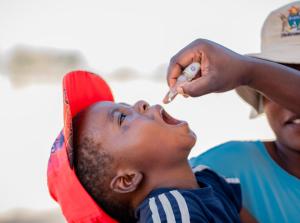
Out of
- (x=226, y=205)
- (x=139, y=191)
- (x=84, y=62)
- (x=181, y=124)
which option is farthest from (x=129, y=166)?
(x=84, y=62)

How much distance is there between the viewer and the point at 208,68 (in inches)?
43.4

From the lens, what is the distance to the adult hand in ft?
3.57

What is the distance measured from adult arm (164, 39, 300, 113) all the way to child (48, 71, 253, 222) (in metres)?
0.19

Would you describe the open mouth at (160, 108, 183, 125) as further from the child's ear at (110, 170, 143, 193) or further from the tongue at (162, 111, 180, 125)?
the child's ear at (110, 170, 143, 193)

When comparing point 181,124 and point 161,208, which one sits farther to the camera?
point 181,124

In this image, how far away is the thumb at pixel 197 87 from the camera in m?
1.07

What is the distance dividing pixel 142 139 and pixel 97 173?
0.15 m

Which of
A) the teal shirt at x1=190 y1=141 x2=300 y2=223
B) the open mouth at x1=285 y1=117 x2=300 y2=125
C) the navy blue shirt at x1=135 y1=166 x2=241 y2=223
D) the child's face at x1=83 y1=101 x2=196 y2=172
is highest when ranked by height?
the child's face at x1=83 y1=101 x2=196 y2=172

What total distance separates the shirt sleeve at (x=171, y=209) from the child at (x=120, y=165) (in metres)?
0.05

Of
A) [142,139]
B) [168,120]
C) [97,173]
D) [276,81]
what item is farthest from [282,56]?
[97,173]

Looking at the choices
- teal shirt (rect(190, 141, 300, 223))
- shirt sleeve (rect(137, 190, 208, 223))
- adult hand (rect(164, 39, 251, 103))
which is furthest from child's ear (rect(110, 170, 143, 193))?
teal shirt (rect(190, 141, 300, 223))

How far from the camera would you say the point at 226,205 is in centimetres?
133

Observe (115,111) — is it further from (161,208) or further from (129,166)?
(161,208)

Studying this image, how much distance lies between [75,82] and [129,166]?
31cm
